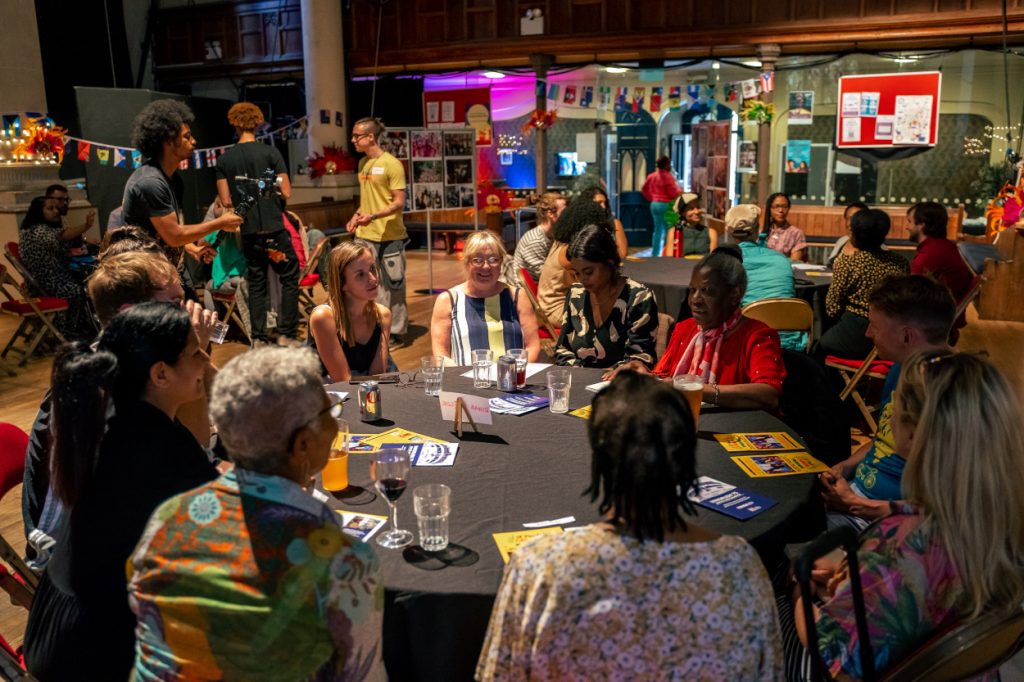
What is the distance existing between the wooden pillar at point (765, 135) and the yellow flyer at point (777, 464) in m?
8.56

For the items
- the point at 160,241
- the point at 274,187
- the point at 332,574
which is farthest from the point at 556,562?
the point at 274,187

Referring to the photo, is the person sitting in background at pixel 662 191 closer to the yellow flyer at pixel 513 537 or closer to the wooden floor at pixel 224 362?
the wooden floor at pixel 224 362

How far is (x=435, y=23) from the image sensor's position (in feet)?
38.2

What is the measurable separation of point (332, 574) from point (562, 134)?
13.8m

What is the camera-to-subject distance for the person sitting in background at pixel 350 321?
362cm

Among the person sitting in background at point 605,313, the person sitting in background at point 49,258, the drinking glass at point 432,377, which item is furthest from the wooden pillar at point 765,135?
the drinking glass at point 432,377

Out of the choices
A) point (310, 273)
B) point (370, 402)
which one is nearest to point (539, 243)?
point (310, 273)

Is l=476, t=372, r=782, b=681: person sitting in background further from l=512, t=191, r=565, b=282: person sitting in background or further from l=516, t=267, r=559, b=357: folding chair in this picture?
l=512, t=191, r=565, b=282: person sitting in background

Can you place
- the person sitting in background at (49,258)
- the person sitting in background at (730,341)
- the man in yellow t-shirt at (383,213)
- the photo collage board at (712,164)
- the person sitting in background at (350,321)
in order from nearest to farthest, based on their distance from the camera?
the person sitting in background at (730,341), the person sitting in background at (350,321), the person sitting in background at (49,258), the man in yellow t-shirt at (383,213), the photo collage board at (712,164)

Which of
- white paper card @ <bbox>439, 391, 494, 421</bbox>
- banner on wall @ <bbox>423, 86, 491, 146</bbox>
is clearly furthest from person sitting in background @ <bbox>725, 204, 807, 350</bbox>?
banner on wall @ <bbox>423, 86, 491, 146</bbox>

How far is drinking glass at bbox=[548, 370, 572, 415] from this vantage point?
2.91 metres

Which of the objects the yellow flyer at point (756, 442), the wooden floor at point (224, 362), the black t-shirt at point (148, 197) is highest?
the black t-shirt at point (148, 197)

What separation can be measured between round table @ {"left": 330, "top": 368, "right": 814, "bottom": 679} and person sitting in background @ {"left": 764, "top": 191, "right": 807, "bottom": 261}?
509 centimetres

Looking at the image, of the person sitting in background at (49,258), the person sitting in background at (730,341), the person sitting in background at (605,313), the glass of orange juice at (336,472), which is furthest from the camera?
the person sitting in background at (49,258)
